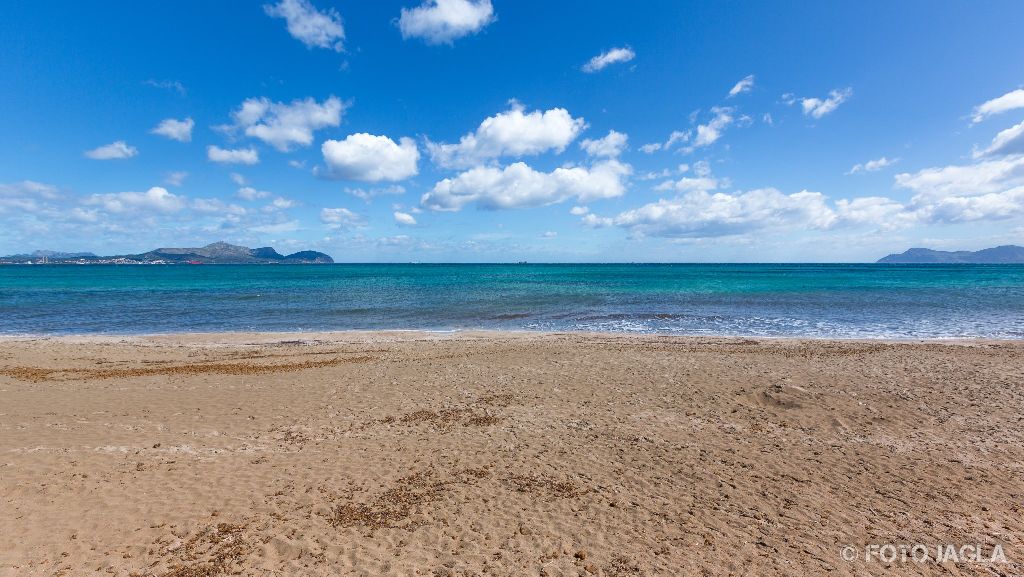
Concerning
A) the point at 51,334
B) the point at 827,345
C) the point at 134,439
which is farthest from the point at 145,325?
the point at 827,345

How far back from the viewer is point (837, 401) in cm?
1254

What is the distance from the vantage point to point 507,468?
8688mm

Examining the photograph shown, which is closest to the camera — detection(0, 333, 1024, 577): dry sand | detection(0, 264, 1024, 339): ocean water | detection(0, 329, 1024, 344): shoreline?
detection(0, 333, 1024, 577): dry sand

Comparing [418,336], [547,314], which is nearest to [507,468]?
[418,336]

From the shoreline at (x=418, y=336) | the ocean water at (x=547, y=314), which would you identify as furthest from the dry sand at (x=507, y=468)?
the ocean water at (x=547, y=314)

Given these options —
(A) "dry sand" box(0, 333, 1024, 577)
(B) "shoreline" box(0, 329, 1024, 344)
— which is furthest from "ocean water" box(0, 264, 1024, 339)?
(A) "dry sand" box(0, 333, 1024, 577)

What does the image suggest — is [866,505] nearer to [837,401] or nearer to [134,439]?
[837,401]

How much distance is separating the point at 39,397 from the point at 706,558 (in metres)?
18.3

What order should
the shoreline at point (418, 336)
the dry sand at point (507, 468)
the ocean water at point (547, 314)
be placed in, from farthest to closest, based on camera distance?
the ocean water at point (547, 314), the shoreline at point (418, 336), the dry sand at point (507, 468)

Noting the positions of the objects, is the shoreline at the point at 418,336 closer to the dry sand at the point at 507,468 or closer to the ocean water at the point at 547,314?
the ocean water at the point at 547,314

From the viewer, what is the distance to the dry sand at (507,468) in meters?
6.16

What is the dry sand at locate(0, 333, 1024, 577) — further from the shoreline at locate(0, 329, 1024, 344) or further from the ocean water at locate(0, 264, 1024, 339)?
the ocean water at locate(0, 264, 1024, 339)

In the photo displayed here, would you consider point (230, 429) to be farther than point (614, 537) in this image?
Yes

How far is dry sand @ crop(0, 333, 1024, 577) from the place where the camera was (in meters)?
6.16
